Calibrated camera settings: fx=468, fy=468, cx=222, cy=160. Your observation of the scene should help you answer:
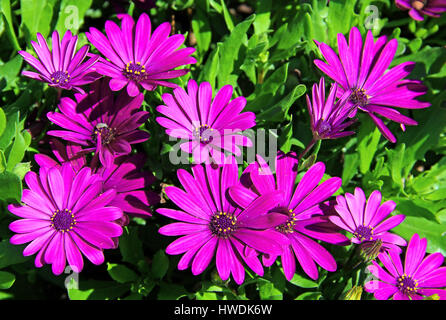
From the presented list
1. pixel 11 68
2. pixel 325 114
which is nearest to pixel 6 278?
pixel 11 68

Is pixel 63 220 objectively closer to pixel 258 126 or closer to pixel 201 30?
pixel 258 126

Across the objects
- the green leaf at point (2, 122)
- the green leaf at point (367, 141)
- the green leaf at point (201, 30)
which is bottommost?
the green leaf at point (2, 122)

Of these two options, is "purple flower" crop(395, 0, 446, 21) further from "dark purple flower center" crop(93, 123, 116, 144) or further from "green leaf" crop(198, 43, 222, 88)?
"dark purple flower center" crop(93, 123, 116, 144)

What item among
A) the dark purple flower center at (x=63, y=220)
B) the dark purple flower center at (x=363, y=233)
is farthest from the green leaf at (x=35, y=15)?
the dark purple flower center at (x=363, y=233)

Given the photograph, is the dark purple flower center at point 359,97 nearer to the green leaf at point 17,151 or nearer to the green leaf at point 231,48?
the green leaf at point 231,48

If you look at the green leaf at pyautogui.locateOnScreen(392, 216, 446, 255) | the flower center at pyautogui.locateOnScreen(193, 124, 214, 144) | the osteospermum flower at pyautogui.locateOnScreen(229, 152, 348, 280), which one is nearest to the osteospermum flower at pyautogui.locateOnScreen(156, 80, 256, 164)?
the flower center at pyautogui.locateOnScreen(193, 124, 214, 144)

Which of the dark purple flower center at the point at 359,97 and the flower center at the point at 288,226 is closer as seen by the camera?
the flower center at the point at 288,226
